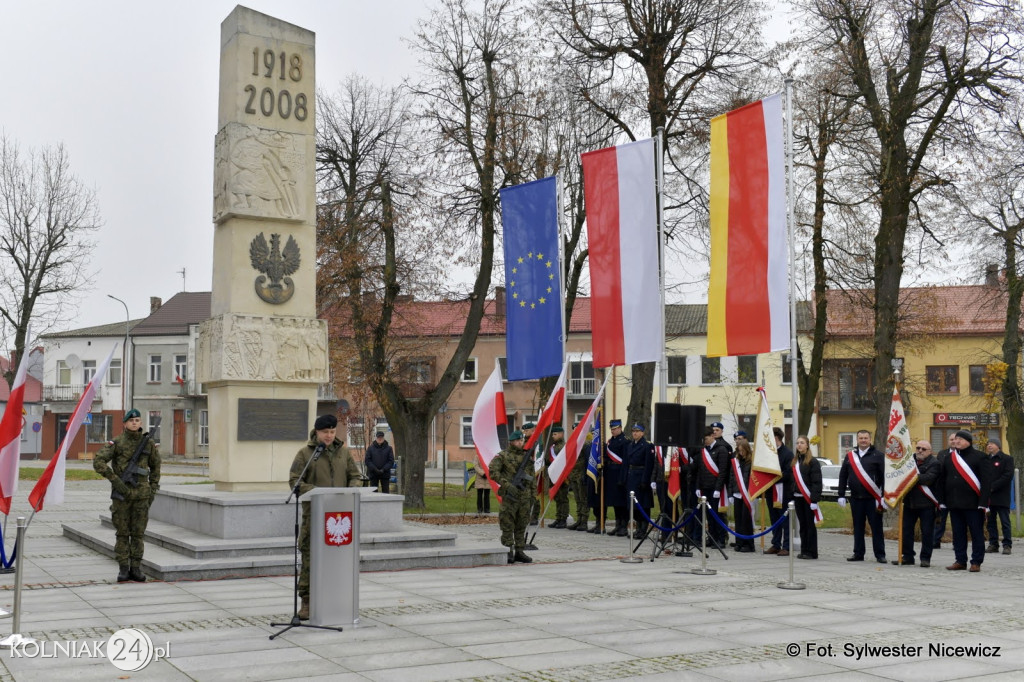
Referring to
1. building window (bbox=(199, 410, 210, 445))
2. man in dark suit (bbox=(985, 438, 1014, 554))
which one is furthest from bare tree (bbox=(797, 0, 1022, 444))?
building window (bbox=(199, 410, 210, 445))

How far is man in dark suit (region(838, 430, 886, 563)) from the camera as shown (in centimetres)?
1534

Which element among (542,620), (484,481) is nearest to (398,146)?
(484,481)

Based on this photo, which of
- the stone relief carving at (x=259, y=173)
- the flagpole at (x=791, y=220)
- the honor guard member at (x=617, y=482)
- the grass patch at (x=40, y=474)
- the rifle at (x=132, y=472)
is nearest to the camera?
the rifle at (x=132, y=472)

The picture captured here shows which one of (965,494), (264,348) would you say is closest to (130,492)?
(264,348)

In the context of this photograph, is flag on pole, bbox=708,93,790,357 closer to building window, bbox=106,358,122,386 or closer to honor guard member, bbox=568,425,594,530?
honor guard member, bbox=568,425,594,530

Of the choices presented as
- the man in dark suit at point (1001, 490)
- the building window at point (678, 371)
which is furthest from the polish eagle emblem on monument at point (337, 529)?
the building window at point (678, 371)

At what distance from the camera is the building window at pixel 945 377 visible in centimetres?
5147

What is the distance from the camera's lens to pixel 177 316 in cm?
6700

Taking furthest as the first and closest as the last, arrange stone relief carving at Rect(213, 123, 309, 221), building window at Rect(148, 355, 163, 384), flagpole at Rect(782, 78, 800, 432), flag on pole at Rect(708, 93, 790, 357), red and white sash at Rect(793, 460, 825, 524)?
1. building window at Rect(148, 355, 163, 384)
2. flag on pole at Rect(708, 93, 790, 357)
3. flagpole at Rect(782, 78, 800, 432)
4. red and white sash at Rect(793, 460, 825, 524)
5. stone relief carving at Rect(213, 123, 309, 221)

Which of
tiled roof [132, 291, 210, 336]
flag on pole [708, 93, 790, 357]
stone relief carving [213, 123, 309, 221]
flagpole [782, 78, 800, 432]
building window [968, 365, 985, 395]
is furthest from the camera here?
tiled roof [132, 291, 210, 336]

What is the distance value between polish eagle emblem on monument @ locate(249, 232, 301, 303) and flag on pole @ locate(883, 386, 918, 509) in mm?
8986

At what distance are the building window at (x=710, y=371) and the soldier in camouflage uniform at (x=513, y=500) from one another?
39185 millimetres
